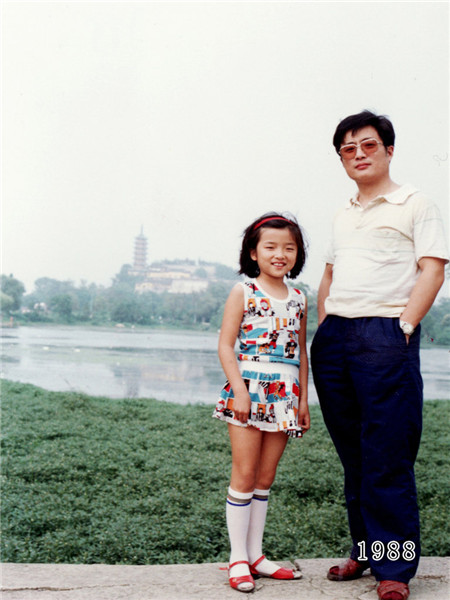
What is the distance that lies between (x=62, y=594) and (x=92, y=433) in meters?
3.35

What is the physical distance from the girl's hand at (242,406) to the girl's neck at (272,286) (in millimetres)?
364

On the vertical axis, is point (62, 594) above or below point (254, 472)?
below

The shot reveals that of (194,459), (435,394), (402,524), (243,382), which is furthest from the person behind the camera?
(435,394)

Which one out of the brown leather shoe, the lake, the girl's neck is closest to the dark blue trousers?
the brown leather shoe

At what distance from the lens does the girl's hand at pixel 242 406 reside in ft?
6.64

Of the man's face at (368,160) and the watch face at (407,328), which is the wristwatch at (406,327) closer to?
the watch face at (407,328)

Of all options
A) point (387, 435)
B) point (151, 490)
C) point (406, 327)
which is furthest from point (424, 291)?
point (151, 490)

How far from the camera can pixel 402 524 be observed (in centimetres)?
192

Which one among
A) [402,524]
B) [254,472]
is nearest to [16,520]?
[254,472]

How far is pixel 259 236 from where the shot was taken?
219 cm

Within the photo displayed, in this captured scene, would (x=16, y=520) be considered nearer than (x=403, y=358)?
No

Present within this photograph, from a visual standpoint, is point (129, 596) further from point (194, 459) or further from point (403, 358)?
point (194, 459)

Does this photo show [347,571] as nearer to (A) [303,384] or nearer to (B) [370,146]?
(A) [303,384]

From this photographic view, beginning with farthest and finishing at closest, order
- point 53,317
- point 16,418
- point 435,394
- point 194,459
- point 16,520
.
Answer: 1. point 53,317
2. point 435,394
3. point 16,418
4. point 194,459
5. point 16,520
